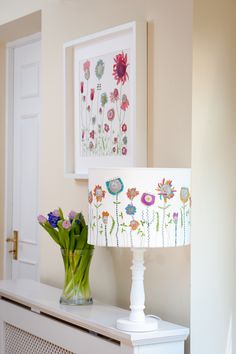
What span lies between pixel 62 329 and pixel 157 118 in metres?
0.91

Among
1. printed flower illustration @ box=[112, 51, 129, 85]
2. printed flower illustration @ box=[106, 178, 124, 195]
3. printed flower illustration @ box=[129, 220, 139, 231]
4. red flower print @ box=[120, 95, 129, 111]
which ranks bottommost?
printed flower illustration @ box=[129, 220, 139, 231]

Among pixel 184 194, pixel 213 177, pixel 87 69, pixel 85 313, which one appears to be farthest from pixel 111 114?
pixel 85 313

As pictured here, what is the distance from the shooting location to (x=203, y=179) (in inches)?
99.8

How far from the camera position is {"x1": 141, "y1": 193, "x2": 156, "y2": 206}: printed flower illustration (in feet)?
7.50

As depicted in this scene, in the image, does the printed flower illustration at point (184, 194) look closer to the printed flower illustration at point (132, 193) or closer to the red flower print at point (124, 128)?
the printed flower illustration at point (132, 193)

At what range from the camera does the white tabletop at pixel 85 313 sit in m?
2.36

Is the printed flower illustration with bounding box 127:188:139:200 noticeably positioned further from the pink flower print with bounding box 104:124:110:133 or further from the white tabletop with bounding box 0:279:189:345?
the pink flower print with bounding box 104:124:110:133

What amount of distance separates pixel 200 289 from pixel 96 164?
76 cm

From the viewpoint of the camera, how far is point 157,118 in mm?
2646

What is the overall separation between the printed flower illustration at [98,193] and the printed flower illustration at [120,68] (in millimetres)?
609

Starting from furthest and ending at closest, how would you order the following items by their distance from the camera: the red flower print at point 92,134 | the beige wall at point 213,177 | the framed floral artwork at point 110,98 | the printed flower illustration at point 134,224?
the red flower print at point 92,134 → the framed floral artwork at point 110,98 → the beige wall at point 213,177 → the printed flower illustration at point 134,224

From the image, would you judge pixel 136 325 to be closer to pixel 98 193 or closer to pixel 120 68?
pixel 98 193

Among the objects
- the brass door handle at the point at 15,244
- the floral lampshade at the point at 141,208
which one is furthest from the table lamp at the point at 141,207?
the brass door handle at the point at 15,244

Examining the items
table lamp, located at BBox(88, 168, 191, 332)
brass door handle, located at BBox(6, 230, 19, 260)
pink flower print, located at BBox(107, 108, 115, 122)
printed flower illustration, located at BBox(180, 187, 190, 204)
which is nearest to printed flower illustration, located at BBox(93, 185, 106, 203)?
table lamp, located at BBox(88, 168, 191, 332)
